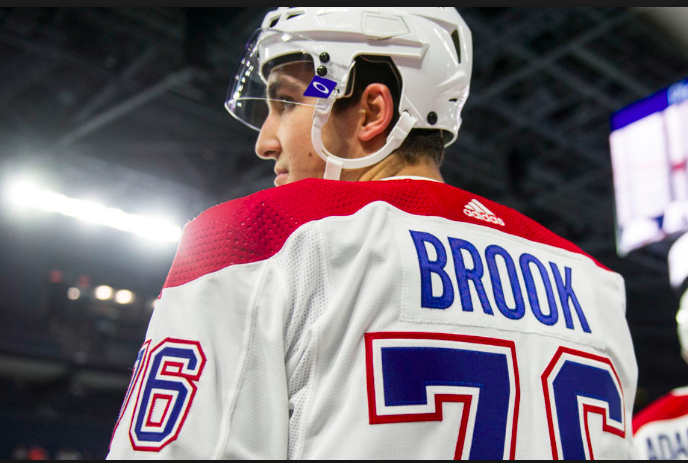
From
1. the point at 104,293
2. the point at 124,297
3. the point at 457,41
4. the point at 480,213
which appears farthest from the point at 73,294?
the point at 480,213

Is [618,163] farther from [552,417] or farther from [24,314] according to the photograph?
[24,314]

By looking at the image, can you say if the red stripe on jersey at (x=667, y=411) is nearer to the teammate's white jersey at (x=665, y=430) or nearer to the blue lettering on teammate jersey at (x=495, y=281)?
the teammate's white jersey at (x=665, y=430)

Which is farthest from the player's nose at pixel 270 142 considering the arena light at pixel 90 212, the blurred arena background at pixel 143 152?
the arena light at pixel 90 212

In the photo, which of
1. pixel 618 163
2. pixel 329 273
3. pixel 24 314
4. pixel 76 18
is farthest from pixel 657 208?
pixel 24 314

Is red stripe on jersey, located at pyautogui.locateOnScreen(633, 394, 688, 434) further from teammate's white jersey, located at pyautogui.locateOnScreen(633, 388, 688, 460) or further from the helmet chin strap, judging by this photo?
the helmet chin strap

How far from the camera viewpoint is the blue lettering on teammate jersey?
1.01 meters

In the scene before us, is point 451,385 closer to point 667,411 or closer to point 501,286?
point 501,286

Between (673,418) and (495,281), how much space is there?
2818 mm

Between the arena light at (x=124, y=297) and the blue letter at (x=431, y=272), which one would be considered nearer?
the blue letter at (x=431, y=272)

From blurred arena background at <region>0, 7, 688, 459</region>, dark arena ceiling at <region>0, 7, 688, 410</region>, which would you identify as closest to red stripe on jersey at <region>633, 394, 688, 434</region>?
blurred arena background at <region>0, 7, 688, 459</region>

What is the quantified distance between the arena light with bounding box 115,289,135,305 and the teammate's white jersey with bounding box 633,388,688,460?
889 centimetres

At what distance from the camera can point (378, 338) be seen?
928mm

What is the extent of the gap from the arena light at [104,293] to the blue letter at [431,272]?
9.99 m

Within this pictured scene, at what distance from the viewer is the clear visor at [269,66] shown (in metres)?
1.44
